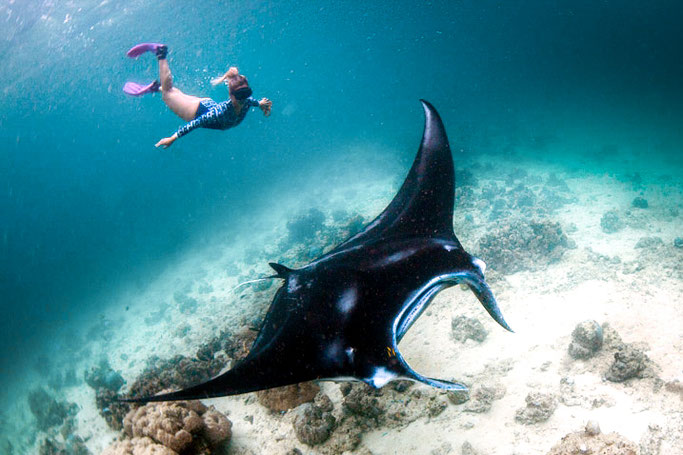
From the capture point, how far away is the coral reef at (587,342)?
3635mm

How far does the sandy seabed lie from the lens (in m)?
2.86

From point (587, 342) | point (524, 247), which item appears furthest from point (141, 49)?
point (524, 247)

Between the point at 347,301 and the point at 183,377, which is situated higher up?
the point at 347,301

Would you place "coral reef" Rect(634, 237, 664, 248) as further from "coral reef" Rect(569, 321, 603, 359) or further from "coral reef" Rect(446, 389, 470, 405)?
"coral reef" Rect(446, 389, 470, 405)

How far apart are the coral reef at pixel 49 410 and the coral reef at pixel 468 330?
41.6 ft

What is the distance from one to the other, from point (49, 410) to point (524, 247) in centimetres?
1663

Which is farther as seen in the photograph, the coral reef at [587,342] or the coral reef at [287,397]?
the coral reef at [287,397]

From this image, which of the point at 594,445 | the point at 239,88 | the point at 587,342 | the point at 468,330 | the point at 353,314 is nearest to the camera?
the point at 353,314

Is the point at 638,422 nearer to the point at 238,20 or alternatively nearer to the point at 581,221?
the point at 581,221

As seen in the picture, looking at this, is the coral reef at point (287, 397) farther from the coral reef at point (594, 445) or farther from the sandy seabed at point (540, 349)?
the coral reef at point (594, 445)

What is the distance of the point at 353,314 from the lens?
184 centimetres

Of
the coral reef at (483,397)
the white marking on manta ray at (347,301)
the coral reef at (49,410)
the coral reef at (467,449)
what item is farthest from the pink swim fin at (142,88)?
the coral reef at (49,410)

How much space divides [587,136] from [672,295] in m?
32.2

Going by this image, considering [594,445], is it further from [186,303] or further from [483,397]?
[186,303]
